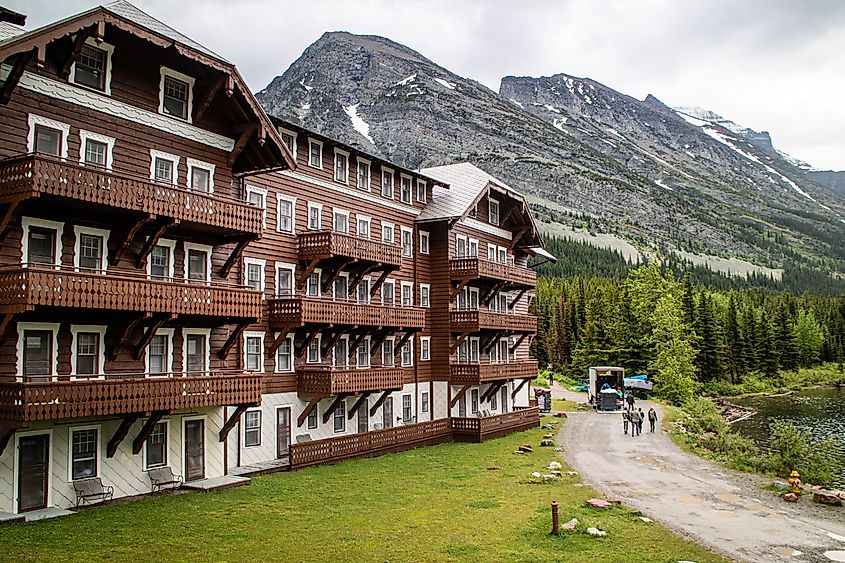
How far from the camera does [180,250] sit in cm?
2642

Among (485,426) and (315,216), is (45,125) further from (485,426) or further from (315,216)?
(485,426)

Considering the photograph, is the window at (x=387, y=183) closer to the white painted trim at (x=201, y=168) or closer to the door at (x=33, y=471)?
the white painted trim at (x=201, y=168)

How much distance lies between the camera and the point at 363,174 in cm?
3819

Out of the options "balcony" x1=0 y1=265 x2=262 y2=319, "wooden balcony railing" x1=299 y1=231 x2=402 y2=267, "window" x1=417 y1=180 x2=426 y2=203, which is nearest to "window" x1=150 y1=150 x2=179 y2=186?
"balcony" x1=0 y1=265 x2=262 y2=319

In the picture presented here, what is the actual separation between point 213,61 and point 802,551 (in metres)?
24.1

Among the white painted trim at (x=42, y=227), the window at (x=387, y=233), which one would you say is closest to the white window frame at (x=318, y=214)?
the window at (x=387, y=233)

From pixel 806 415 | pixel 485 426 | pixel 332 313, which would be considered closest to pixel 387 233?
pixel 332 313

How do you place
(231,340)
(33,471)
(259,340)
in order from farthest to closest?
1. (259,340)
2. (231,340)
3. (33,471)

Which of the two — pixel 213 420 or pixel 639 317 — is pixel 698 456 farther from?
pixel 639 317

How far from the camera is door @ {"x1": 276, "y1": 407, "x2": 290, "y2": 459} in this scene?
31562 millimetres

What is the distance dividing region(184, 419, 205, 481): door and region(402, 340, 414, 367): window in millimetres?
16439

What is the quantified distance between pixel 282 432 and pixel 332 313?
5.79 m

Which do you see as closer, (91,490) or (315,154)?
(91,490)

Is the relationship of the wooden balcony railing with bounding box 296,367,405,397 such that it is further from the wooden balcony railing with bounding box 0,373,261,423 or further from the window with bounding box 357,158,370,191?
the window with bounding box 357,158,370,191
